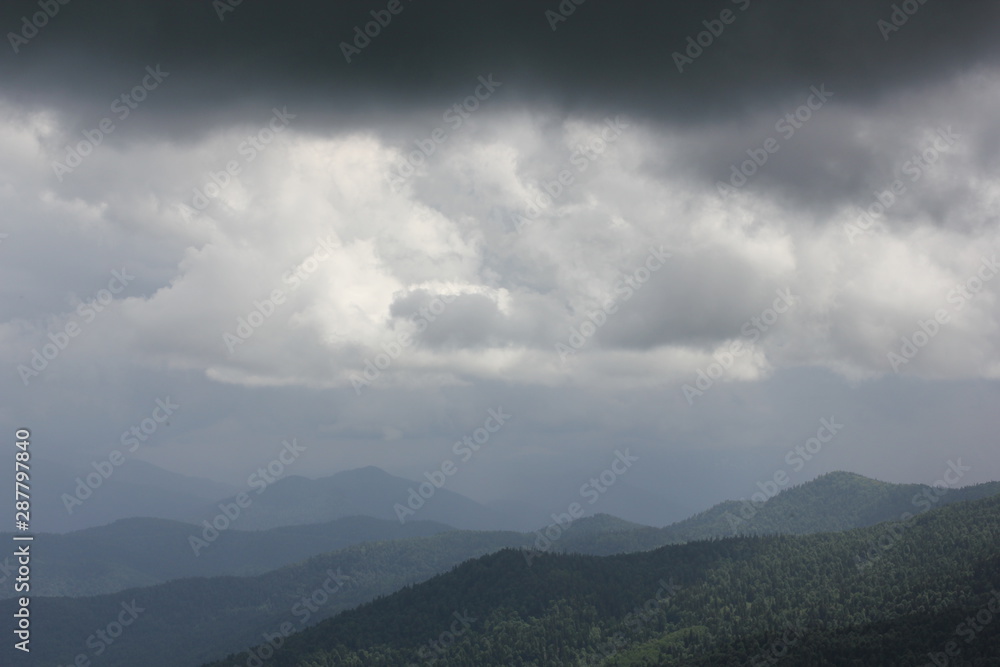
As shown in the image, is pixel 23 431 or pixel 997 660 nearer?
pixel 23 431

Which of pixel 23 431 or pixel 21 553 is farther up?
pixel 23 431

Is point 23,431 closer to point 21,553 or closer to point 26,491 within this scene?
point 26,491

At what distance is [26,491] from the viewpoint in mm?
165500

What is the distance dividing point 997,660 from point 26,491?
24039 centimetres

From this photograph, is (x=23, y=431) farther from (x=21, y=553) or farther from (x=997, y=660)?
(x=997, y=660)

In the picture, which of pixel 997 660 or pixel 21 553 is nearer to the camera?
pixel 21 553

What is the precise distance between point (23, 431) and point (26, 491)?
13.3 m

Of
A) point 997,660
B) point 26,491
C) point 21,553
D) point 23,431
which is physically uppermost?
point 23,431

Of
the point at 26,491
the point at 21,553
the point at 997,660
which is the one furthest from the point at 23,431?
the point at 997,660

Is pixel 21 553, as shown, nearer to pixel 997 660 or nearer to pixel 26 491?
pixel 26 491

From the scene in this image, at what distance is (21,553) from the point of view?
160 m

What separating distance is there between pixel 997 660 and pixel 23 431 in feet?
804

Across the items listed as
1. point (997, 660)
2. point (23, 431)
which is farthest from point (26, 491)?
point (997, 660)

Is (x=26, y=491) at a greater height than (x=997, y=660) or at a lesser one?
greater
